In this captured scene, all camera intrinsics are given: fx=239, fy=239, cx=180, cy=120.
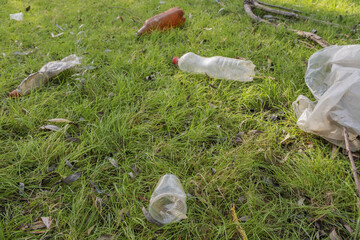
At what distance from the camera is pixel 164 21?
10.9ft

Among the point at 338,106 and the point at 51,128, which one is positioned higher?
the point at 338,106

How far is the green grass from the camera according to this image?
1321 mm

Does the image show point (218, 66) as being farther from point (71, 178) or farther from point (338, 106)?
point (71, 178)

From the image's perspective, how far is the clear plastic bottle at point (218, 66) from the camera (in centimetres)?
242

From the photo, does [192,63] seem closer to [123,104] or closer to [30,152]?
[123,104]

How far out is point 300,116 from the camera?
1.80 m

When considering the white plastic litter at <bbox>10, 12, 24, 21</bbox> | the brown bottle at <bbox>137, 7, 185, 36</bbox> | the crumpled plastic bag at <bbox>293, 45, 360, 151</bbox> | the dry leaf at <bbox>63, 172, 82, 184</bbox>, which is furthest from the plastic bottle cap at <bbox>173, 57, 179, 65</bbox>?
the white plastic litter at <bbox>10, 12, 24, 21</bbox>

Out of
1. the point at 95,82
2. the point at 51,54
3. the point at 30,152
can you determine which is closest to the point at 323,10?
the point at 95,82

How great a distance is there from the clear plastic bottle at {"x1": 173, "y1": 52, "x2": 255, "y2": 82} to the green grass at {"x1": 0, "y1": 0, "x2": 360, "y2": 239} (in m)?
0.12

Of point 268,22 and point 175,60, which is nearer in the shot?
point 175,60

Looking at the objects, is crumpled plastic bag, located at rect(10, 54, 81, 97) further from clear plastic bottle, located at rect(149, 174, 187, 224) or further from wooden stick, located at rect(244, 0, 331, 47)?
wooden stick, located at rect(244, 0, 331, 47)

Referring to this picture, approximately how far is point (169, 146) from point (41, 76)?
58.6 inches

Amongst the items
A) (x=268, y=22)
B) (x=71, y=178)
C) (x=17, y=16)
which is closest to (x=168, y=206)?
(x=71, y=178)

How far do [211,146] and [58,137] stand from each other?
114 cm
